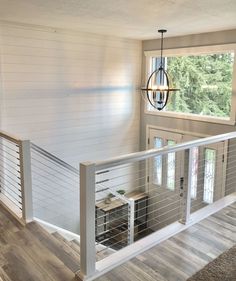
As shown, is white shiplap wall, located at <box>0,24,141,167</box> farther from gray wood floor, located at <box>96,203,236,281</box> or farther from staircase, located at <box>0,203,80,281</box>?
gray wood floor, located at <box>96,203,236,281</box>

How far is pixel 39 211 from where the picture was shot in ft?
17.0

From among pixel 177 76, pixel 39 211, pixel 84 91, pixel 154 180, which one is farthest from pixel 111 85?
pixel 39 211

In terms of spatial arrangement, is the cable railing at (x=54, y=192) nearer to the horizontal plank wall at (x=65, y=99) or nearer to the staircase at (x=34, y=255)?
the horizontal plank wall at (x=65, y=99)

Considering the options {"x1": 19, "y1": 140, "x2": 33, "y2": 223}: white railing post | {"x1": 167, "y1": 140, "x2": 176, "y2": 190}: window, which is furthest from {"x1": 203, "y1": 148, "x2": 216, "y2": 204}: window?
{"x1": 19, "y1": 140, "x2": 33, "y2": 223}: white railing post

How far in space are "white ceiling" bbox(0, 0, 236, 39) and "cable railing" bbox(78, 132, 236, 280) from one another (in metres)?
1.52

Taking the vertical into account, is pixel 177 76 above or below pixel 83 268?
above

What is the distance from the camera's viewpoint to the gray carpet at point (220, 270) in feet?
7.72

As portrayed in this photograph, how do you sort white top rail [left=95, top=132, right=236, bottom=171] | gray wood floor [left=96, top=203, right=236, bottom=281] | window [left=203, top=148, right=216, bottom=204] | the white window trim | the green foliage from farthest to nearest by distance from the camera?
window [left=203, top=148, right=216, bottom=204] → the green foliage → the white window trim → gray wood floor [left=96, top=203, right=236, bottom=281] → white top rail [left=95, top=132, right=236, bottom=171]

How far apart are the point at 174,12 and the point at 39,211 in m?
3.80

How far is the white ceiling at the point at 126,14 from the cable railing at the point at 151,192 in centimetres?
152

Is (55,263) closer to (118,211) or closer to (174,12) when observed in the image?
(174,12)

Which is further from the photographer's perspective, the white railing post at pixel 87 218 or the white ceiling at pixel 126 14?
the white ceiling at pixel 126 14

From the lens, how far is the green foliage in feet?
16.9

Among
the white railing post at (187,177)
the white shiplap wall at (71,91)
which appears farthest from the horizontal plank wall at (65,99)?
the white railing post at (187,177)
